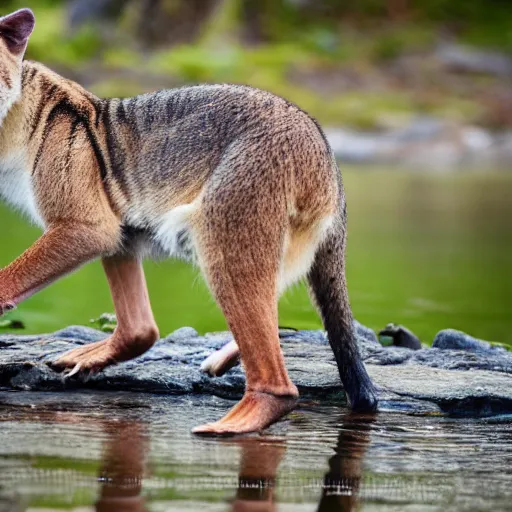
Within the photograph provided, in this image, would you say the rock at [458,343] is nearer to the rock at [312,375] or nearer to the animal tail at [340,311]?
the rock at [312,375]

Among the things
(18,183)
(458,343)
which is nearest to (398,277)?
(458,343)

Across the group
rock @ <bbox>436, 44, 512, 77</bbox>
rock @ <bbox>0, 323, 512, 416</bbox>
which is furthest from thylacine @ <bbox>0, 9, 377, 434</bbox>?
rock @ <bbox>436, 44, 512, 77</bbox>

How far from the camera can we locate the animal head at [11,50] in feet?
19.1

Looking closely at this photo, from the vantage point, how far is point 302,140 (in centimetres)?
548

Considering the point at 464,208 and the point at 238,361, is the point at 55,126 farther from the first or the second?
the point at 464,208

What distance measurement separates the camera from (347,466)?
4582 mm

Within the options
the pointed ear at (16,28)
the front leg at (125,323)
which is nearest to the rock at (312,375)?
the front leg at (125,323)

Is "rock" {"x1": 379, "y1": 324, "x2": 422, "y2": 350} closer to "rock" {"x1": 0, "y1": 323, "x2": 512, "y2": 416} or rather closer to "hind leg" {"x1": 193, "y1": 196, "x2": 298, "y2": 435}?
"rock" {"x1": 0, "y1": 323, "x2": 512, "y2": 416}

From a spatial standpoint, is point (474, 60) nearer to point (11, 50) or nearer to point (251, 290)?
point (11, 50)

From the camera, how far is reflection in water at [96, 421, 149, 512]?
3891 mm

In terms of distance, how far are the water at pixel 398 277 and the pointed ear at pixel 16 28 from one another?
1.45 metres

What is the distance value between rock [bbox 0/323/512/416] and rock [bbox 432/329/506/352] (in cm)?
32

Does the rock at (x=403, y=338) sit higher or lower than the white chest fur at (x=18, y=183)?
lower

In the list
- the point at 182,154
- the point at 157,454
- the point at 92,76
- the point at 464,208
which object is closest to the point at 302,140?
the point at 182,154
